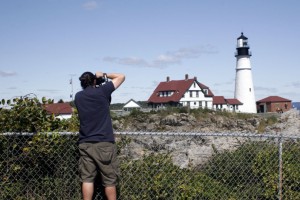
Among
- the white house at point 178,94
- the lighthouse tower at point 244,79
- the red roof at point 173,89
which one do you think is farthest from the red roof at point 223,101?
the red roof at point 173,89

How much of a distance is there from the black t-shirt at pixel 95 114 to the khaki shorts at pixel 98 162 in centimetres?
8

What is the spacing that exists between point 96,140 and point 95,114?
305mm

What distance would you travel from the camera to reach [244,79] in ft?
171

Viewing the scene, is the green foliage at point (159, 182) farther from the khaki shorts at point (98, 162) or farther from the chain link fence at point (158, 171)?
the khaki shorts at point (98, 162)

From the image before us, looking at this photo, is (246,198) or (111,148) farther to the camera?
(246,198)

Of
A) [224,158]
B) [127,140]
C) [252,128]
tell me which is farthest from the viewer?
[252,128]

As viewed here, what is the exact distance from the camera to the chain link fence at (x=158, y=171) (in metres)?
5.00

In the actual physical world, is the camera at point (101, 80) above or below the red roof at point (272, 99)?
below

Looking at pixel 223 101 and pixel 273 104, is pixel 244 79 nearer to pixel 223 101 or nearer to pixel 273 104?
pixel 223 101

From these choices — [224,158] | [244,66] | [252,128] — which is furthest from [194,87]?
[224,158]

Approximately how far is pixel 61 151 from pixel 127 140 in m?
0.91

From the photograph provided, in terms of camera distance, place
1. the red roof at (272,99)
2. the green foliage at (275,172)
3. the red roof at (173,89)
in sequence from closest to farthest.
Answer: the green foliage at (275,172), the red roof at (173,89), the red roof at (272,99)

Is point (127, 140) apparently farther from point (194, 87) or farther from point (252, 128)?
point (194, 87)

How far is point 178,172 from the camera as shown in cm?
542
